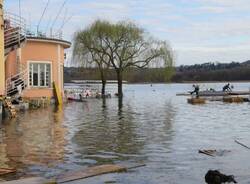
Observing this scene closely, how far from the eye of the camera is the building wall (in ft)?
127

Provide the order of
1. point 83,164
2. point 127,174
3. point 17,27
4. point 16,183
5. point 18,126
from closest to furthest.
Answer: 1. point 16,183
2. point 127,174
3. point 83,164
4. point 18,126
5. point 17,27

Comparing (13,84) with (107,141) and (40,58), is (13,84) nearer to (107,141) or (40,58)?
(40,58)

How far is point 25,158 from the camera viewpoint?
13828mm

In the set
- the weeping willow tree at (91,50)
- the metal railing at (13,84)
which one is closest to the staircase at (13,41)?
the metal railing at (13,84)

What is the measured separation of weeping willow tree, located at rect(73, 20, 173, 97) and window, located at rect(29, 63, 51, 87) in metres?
18.3

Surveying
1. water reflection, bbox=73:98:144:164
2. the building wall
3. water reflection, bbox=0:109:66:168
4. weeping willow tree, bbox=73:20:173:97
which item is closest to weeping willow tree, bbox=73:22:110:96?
weeping willow tree, bbox=73:20:173:97

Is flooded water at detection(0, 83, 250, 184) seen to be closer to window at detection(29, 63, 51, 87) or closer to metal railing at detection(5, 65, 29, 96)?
metal railing at detection(5, 65, 29, 96)

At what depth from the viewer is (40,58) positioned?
40.3 m

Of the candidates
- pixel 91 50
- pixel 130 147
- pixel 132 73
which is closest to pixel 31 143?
pixel 130 147

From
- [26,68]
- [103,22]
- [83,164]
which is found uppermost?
[103,22]

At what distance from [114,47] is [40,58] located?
2011 cm

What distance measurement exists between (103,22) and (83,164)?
1933 inches

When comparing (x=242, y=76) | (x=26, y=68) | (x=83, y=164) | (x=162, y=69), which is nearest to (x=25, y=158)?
(x=83, y=164)

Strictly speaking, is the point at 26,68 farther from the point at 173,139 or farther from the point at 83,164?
the point at 83,164
